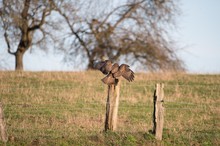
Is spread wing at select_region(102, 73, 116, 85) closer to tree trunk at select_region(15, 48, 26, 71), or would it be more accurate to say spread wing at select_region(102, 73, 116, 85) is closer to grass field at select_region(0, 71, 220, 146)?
grass field at select_region(0, 71, 220, 146)

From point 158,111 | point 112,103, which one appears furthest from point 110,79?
point 158,111

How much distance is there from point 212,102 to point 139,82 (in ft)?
18.1

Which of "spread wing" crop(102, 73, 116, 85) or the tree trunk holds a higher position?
the tree trunk

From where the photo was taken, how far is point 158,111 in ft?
32.6

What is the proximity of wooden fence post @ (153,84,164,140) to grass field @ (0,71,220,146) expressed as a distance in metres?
0.19

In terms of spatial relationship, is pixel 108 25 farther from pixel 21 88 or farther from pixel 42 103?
pixel 42 103

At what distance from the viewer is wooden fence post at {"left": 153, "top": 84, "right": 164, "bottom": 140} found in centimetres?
987

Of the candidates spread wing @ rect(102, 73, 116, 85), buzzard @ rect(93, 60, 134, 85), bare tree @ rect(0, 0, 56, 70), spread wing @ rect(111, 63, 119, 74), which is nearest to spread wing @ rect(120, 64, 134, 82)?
buzzard @ rect(93, 60, 134, 85)

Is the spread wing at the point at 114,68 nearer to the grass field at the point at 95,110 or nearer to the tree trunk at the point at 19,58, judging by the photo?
the grass field at the point at 95,110

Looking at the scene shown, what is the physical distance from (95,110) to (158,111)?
4.90 metres

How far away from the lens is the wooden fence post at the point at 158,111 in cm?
987

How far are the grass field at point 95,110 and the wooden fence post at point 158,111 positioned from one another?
7.5 inches

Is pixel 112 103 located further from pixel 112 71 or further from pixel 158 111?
pixel 158 111

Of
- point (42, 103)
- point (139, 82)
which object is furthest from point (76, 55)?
point (42, 103)
